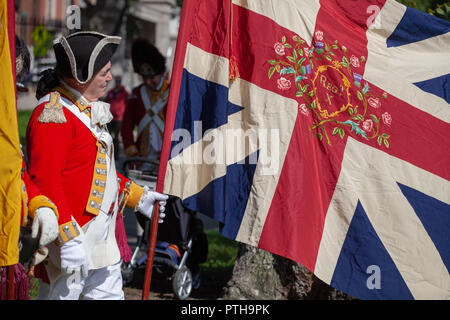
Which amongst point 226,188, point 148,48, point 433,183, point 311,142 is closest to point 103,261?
point 226,188

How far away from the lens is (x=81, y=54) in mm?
3463

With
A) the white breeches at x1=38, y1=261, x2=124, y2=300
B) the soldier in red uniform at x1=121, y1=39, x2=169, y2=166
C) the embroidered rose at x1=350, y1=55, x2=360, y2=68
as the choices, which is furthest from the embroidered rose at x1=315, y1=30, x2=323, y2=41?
the soldier in red uniform at x1=121, y1=39, x2=169, y2=166

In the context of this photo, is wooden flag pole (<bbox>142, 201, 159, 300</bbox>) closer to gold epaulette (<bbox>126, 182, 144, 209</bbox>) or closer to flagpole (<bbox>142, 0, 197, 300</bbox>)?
flagpole (<bbox>142, 0, 197, 300</bbox>)

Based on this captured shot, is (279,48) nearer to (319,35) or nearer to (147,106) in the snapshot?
(319,35)

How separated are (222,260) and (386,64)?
13.0 feet

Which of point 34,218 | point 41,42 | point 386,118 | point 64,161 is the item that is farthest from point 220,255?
point 41,42

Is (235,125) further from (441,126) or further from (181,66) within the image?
(441,126)

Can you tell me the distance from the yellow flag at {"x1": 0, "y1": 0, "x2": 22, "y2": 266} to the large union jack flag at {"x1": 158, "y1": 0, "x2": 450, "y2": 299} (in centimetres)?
87

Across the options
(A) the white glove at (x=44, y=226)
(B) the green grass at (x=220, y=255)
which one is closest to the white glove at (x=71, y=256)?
(A) the white glove at (x=44, y=226)

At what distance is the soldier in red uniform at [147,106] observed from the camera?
6883mm

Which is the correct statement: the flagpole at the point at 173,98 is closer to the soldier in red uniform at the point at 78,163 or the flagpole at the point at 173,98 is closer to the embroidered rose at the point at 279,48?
the soldier in red uniform at the point at 78,163

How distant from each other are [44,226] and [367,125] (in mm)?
1990

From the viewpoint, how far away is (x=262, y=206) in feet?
12.6

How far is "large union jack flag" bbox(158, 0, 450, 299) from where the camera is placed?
3.81 metres
